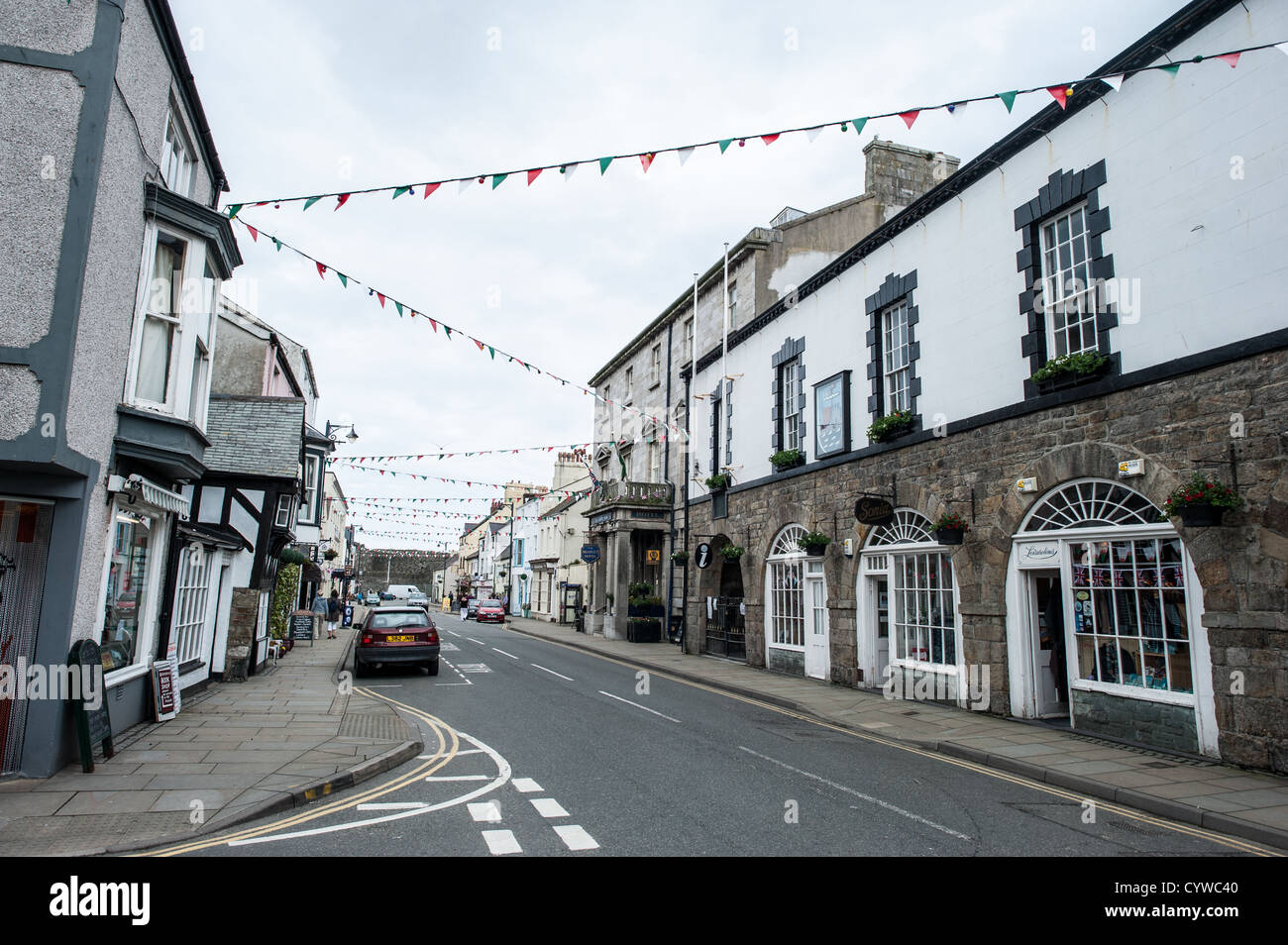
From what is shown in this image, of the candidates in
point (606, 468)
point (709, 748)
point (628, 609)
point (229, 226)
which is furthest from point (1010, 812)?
point (606, 468)

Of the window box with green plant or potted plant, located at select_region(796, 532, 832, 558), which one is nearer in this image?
potted plant, located at select_region(796, 532, 832, 558)

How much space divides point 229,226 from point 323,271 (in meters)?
1.90

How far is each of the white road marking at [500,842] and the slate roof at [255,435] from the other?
36.0ft

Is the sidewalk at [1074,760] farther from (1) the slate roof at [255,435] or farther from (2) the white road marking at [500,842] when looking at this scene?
(1) the slate roof at [255,435]

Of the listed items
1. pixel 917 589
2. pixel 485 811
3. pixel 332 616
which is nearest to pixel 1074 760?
pixel 917 589

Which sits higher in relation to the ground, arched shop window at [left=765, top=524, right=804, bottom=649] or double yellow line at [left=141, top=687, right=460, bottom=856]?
arched shop window at [left=765, top=524, right=804, bottom=649]

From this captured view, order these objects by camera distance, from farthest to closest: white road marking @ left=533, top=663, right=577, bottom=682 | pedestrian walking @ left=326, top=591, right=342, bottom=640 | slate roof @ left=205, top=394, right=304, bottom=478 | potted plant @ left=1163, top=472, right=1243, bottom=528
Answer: pedestrian walking @ left=326, top=591, right=342, bottom=640 → white road marking @ left=533, top=663, right=577, bottom=682 → slate roof @ left=205, top=394, right=304, bottom=478 → potted plant @ left=1163, top=472, right=1243, bottom=528

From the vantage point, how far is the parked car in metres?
16.6

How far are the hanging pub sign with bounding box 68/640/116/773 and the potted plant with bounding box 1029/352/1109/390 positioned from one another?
11294 millimetres

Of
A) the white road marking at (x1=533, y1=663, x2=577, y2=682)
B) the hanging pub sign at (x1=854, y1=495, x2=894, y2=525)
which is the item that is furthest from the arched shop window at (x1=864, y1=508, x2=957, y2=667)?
the white road marking at (x1=533, y1=663, x2=577, y2=682)

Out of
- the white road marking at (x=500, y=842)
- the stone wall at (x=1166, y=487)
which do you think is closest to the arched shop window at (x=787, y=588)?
the stone wall at (x=1166, y=487)

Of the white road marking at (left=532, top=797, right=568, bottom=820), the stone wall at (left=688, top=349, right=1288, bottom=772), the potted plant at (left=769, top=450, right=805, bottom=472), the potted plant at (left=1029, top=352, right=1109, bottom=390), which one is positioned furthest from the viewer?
the potted plant at (left=769, top=450, right=805, bottom=472)

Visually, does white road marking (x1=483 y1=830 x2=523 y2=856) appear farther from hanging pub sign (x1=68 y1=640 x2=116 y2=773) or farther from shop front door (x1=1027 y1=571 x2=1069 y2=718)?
shop front door (x1=1027 y1=571 x2=1069 y2=718)
